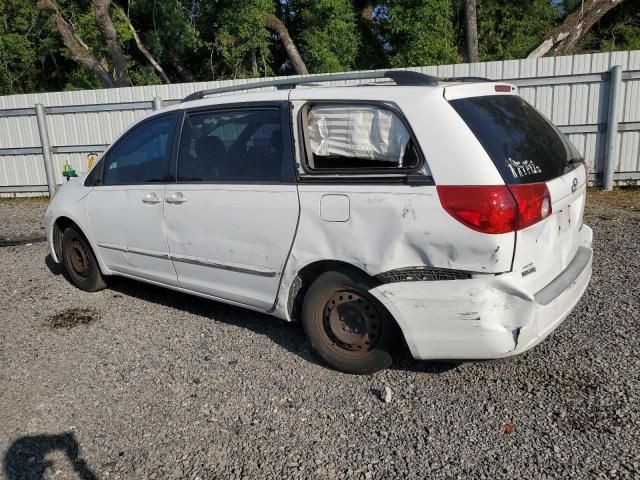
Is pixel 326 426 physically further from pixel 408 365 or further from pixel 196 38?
pixel 196 38

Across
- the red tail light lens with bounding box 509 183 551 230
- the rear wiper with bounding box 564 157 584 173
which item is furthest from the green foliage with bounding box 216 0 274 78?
the red tail light lens with bounding box 509 183 551 230

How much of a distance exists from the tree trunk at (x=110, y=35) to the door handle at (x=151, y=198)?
1446cm

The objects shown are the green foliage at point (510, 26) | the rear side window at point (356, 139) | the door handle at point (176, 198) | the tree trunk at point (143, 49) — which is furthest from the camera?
the tree trunk at point (143, 49)

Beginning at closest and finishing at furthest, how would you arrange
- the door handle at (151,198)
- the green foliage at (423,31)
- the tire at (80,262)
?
the door handle at (151,198) → the tire at (80,262) → the green foliage at (423,31)

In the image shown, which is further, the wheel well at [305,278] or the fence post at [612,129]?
the fence post at [612,129]

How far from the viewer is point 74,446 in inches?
126

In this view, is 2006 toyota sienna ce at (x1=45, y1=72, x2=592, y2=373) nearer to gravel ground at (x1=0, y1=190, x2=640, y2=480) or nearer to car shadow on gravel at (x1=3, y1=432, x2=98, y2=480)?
gravel ground at (x1=0, y1=190, x2=640, y2=480)

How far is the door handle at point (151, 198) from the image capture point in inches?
178

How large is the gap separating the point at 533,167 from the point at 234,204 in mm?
1941

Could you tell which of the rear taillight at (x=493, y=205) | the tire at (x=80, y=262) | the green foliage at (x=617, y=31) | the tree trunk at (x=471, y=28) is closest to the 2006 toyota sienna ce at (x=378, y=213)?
the rear taillight at (x=493, y=205)

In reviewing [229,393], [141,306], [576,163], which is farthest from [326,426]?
[141,306]

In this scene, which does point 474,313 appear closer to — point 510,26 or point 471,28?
point 471,28

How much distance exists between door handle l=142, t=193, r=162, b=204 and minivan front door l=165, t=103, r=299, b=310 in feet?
0.46

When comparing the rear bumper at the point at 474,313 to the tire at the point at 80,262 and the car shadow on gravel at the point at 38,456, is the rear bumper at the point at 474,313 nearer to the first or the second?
the car shadow on gravel at the point at 38,456
